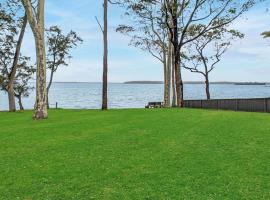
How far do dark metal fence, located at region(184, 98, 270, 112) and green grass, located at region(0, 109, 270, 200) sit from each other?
12.4 m

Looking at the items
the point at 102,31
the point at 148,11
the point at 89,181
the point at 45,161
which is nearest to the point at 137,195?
the point at 89,181

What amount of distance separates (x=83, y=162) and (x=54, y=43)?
41.7 metres

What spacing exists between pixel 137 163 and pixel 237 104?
20866 millimetres

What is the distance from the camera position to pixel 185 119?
18.5 metres

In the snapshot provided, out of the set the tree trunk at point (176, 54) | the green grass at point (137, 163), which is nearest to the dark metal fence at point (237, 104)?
the tree trunk at point (176, 54)

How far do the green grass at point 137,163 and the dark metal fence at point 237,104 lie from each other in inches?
488

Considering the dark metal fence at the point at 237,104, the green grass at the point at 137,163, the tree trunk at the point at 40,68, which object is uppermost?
the tree trunk at the point at 40,68

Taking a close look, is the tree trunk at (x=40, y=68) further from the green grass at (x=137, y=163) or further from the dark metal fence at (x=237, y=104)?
the dark metal fence at (x=237, y=104)

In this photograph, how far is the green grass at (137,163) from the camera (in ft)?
24.2

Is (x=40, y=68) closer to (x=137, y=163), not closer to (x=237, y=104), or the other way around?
(x=137, y=163)

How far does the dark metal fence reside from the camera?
87.9 feet

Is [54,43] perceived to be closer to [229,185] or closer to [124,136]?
[124,136]

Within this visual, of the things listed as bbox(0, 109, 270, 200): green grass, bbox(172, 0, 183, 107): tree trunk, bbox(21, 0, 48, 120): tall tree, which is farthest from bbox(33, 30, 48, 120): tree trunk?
bbox(172, 0, 183, 107): tree trunk

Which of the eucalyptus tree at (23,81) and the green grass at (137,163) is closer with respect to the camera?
the green grass at (137,163)
